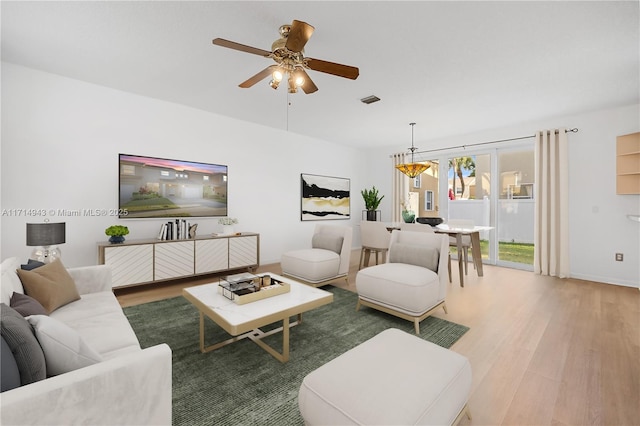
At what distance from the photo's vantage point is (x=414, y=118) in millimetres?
4520

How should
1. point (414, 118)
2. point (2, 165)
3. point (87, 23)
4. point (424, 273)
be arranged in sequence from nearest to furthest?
point (87, 23) → point (424, 273) → point (2, 165) → point (414, 118)

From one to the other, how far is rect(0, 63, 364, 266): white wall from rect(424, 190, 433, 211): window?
3576 millimetres

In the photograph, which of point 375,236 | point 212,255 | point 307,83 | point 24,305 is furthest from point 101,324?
point 375,236

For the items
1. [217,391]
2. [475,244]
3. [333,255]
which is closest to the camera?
[217,391]

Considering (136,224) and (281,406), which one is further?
(136,224)

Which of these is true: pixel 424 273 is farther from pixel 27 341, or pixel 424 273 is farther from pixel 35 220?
pixel 35 220

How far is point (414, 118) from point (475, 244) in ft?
7.10

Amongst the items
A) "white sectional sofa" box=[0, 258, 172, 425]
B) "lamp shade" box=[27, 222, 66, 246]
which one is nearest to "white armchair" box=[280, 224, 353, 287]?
"white sectional sofa" box=[0, 258, 172, 425]

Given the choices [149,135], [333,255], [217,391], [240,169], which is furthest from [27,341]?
[240,169]

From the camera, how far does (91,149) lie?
3.39m

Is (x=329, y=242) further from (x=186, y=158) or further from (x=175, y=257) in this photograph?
(x=186, y=158)

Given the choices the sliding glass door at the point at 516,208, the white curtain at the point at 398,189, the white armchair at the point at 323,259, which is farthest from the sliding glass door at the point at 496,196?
the white armchair at the point at 323,259

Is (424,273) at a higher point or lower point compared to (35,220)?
lower

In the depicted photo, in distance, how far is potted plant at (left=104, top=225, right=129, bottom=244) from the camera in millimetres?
3264
